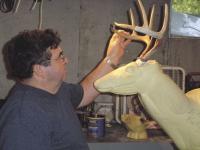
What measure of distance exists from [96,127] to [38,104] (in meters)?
0.99

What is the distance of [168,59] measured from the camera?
10.9 ft

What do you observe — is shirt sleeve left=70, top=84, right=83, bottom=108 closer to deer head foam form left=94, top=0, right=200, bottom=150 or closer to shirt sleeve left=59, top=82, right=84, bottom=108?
shirt sleeve left=59, top=82, right=84, bottom=108

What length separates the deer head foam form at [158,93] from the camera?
1.37 meters

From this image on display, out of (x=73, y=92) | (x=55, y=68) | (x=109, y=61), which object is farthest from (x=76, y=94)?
A: (x=55, y=68)

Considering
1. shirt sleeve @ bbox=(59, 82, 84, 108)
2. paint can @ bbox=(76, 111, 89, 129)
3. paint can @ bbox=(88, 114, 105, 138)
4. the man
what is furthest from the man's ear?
paint can @ bbox=(76, 111, 89, 129)

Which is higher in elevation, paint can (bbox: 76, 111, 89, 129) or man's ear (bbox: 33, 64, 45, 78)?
man's ear (bbox: 33, 64, 45, 78)

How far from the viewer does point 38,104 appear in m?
1.54

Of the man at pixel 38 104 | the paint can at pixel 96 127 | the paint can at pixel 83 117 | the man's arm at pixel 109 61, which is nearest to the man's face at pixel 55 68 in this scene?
the man at pixel 38 104

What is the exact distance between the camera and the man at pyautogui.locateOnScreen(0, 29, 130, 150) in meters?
1.45

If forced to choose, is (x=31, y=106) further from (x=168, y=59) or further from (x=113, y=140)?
(x=168, y=59)

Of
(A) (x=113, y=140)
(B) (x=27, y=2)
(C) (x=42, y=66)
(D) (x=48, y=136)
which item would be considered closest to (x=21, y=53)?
(C) (x=42, y=66)

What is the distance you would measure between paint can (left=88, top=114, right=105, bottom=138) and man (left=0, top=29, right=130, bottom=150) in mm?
713

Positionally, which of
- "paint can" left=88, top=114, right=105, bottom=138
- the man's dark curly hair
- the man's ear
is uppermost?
the man's dark curly hair

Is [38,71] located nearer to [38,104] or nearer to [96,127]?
[38,104]
